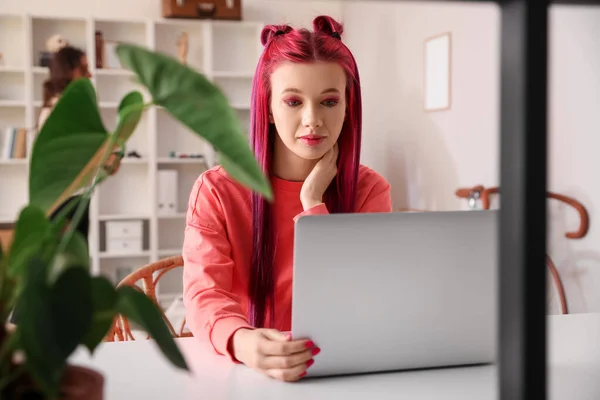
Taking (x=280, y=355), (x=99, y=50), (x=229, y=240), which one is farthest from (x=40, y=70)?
(x=280, y=355)

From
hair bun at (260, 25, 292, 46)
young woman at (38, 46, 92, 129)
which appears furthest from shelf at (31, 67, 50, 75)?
hair bun at (260, 25, 292, 46)

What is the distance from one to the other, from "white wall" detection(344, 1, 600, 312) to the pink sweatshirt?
57 cm

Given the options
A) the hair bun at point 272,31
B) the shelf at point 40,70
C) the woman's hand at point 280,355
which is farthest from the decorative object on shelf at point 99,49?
the woman's hand at point 280,355

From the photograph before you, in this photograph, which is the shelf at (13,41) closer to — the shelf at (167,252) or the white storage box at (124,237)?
the white storage box at (124,237)

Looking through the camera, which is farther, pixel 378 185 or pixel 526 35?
pixel 378 185

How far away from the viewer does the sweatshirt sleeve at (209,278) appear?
3.35ft

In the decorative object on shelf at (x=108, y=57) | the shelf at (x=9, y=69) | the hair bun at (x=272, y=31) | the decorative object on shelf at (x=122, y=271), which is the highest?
the decorative object on shelf at (x=108, y=57)

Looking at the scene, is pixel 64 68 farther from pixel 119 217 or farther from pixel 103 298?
pixel 103 298

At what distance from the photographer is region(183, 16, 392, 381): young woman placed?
4.32ft

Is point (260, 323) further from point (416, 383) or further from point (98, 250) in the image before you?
point (98, 250)

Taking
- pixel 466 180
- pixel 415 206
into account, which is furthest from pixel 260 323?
pixel 415 206

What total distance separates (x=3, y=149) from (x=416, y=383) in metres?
4.35

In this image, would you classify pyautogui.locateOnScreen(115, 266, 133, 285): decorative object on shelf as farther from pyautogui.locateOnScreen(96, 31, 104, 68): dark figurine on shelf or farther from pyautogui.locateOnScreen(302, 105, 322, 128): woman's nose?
pyautogui.locateOnScreen(302, 105, 322, 128): woman's nose

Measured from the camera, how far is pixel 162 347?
0.35m
